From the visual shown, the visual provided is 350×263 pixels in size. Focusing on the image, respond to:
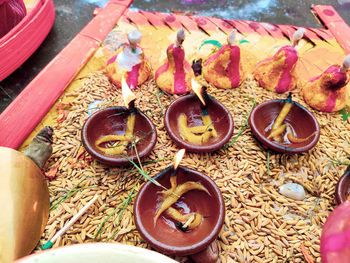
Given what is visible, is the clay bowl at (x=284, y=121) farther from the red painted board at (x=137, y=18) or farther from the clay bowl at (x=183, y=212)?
the red painted board at (x=137, y=18)

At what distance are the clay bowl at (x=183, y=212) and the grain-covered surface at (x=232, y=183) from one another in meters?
0.11

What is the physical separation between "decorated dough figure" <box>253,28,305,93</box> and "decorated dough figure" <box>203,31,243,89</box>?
0.52 feet

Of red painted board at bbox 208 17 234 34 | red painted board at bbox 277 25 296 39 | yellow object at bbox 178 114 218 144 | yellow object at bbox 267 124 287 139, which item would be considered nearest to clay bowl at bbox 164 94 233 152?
yellow object at bbox 178 114 218 144

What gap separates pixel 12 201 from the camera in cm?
109

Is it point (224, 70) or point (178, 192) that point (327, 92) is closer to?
point (224, 70)

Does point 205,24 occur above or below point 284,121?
above

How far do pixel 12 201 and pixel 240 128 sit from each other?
122cm

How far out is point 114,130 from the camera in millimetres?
1542

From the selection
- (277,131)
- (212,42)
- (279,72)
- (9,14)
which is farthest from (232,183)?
(9,14)

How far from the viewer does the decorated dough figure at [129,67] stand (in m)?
1.73

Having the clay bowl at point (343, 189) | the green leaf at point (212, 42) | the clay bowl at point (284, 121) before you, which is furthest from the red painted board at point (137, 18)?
the clay bowl at point (343, 189)

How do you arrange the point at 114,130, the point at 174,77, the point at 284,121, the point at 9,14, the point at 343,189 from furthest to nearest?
the point at 9,14 < the point at 174,77 < the point at 284,121 < the point at 114,130 < the point at 343,189

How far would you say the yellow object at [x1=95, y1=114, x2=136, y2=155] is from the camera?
4.59 feet

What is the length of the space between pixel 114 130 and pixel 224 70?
0.82m
